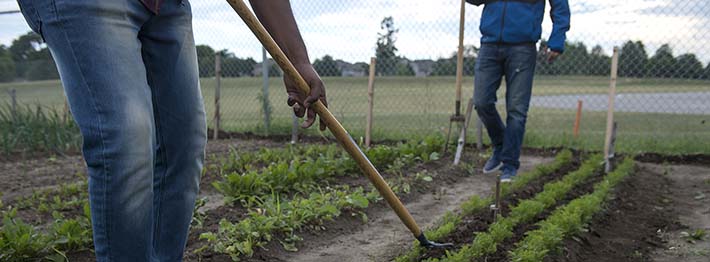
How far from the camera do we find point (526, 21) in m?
5.28

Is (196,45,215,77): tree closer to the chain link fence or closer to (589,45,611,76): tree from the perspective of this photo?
the chain link fence

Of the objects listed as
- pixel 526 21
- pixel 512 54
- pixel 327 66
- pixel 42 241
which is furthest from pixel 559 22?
pixel 327 66

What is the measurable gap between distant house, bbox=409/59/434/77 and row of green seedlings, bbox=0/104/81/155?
4.28 m

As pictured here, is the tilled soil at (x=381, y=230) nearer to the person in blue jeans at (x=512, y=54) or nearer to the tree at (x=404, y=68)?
the person in blue jeans at (x=512, y=54)

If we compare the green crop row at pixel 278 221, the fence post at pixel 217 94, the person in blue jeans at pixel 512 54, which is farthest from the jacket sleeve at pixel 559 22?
the fence post at pixel 217 94

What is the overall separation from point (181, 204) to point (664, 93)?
20.9ft

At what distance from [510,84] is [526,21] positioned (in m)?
0.53

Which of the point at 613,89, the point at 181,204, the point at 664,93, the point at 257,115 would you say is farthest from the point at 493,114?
the point at 257,115

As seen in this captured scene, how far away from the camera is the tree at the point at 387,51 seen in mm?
8742

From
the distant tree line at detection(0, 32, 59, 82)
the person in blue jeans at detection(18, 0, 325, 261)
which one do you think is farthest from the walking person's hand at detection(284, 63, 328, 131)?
the distant tree line at detection(0, 32, 59, 82)

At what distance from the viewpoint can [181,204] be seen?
7.04 feet

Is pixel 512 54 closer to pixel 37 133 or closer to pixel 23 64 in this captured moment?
pixel 37 133

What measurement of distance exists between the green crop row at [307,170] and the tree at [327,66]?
2.66 metres

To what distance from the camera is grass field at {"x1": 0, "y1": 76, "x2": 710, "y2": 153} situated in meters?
7.29
